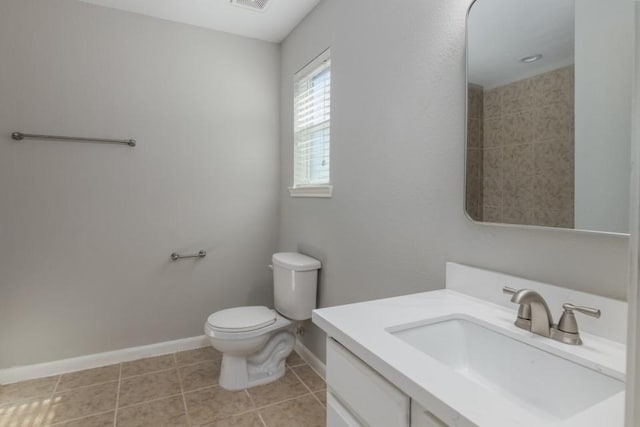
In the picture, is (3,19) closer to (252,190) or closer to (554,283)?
(252,190)

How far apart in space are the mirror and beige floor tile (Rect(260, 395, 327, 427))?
1369 mm

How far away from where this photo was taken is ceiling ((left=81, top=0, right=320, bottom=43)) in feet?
7.37

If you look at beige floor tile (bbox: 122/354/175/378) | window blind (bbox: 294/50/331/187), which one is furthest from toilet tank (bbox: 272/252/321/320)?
beige floor tile (bbox: 122/354/175/378)

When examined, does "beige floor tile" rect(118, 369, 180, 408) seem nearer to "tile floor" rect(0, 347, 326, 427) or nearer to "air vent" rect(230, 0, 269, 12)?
"tile floor" rect(0, 347, 326, 427)

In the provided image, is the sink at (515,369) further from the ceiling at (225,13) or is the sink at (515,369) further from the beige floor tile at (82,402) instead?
the ceiling at (225,13)

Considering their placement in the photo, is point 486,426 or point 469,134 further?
point 469,134

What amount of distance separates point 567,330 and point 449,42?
1019 mm

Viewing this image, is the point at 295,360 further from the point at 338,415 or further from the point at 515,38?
the point at 515,38

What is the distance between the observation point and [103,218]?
2352 millimetres

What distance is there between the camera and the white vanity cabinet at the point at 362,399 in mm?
694

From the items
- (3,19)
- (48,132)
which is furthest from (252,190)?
(3,19)

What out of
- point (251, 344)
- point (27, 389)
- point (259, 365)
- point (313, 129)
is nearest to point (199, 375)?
point (259, 365)

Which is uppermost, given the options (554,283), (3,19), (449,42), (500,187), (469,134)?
(3,19)

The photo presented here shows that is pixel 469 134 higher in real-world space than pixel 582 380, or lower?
higher
